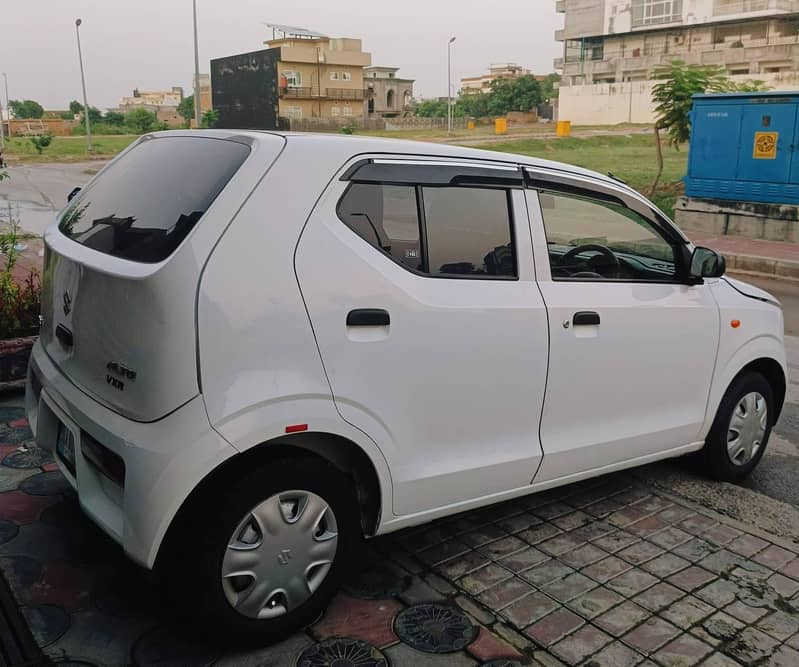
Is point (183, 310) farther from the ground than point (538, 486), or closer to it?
farther from the ground

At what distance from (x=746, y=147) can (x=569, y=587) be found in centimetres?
1252

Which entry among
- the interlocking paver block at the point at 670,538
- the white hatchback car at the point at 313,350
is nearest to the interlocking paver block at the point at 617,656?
the white hatchback car at the point at 313,350

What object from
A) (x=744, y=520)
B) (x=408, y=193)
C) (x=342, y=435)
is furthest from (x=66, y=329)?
(x=744, y=520)

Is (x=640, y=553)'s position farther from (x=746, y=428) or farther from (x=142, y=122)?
(x=142, y=122)

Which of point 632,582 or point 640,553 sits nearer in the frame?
point 632,582

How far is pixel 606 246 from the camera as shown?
395 centimetres

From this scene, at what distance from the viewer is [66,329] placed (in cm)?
305

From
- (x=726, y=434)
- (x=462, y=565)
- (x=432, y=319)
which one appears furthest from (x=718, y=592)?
(x=432, y=319)

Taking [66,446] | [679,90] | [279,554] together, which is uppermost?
[679,90]

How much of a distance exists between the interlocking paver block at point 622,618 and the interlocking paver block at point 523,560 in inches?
16.7

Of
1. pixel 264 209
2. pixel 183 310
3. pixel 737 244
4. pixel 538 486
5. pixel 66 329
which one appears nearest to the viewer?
pixel 183 310

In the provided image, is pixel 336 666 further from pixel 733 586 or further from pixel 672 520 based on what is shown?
pixel 672 520

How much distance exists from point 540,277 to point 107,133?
90.2 m

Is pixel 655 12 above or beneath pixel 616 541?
above
